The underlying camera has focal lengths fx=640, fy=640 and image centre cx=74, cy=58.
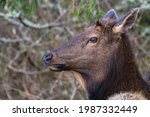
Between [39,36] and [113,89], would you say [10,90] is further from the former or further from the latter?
[113,89]

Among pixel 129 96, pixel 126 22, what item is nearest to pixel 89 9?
pixel 126 22

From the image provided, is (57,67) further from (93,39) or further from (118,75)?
(118,75)

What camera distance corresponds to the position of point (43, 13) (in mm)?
12273

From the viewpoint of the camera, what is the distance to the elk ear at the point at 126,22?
20.4 feet

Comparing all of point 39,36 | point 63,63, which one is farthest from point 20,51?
point 63,63

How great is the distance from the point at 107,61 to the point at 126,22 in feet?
1.39

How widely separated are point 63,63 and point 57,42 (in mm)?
5159

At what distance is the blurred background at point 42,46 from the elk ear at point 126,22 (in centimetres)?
380

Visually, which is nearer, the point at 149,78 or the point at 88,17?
the point at 149,78

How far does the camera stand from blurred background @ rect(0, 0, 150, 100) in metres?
10.8

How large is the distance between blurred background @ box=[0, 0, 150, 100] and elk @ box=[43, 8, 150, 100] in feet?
12.5

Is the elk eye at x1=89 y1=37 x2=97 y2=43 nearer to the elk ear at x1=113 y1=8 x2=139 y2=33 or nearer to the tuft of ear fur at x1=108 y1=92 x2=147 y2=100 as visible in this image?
the elk ear at x1=113 y1=8 x2=139 y2=33

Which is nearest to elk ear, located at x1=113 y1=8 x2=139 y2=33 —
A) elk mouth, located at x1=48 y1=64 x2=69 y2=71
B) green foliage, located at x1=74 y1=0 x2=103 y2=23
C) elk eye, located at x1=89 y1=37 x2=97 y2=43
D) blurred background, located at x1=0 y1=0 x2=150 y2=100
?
elk eye, located at x1=89 y1=37 x2=97 y2=43

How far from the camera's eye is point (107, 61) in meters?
6.29
